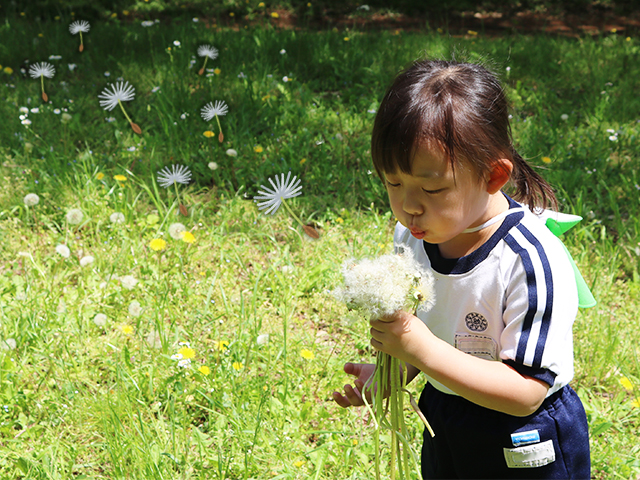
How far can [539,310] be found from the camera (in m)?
1.08

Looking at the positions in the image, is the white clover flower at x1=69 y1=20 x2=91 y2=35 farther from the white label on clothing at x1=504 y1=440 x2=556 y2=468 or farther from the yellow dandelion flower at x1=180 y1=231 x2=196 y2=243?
the white label on clothing at x1=504 y1=440 x2=556 y2=468

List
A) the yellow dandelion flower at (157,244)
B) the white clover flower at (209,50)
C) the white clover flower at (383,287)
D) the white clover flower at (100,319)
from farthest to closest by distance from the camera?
the white clover flower at (209,50) < the yellow dandelion flower at (157,244) < the white clover flower at (100,319) < the white clover flower at (383,287)

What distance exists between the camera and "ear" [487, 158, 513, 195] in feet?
3.81

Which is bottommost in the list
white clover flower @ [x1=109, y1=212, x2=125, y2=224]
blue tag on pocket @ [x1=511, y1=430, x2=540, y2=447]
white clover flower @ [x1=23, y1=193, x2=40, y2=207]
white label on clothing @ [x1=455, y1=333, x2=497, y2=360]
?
blue tag on pocket @ [x1=511, y1=430, x2=540, y2=447]

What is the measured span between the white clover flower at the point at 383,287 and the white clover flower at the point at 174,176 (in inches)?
73.3

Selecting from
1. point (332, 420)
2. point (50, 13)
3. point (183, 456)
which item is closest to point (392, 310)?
point (183, 456)

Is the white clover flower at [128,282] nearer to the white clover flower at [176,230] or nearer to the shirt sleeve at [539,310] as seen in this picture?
the white clover flower at [176,230]

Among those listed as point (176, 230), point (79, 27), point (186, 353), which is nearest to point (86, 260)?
point (176, 230)

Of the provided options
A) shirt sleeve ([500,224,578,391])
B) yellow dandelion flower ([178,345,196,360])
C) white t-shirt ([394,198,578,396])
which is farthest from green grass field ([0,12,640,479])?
shirt sleeve ([500,224,578,391])

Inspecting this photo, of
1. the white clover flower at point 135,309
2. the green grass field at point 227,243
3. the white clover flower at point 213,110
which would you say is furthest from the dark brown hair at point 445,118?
the white clover flower at point 213,110

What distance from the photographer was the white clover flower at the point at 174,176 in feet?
9.12

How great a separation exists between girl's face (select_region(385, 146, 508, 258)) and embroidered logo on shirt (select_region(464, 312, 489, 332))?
0.59 ft

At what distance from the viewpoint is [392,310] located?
3.31ft

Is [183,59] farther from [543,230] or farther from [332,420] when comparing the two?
[543,230]
